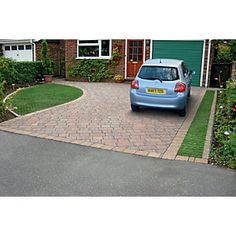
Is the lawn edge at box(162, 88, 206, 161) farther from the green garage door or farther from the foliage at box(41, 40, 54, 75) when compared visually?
the foliage at box(41, 40, 54, 75)

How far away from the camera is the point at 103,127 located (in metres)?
6.55

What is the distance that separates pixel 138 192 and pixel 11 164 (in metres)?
2.14

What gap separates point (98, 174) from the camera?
408 centimetres

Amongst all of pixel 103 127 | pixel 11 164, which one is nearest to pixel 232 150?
pixel 103 127

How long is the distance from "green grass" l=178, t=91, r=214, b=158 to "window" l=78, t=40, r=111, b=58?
7939 millimetres

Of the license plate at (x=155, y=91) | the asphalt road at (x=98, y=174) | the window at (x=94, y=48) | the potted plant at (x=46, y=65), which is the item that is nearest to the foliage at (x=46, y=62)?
the potted plant at (x=46, y=65)

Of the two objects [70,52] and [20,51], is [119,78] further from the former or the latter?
[20,51]

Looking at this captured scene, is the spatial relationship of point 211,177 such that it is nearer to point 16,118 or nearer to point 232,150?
point 232,150

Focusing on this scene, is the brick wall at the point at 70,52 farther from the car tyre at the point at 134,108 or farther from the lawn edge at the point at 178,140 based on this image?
the lawn edge at the point at 178,140

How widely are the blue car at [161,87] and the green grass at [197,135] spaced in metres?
0.62

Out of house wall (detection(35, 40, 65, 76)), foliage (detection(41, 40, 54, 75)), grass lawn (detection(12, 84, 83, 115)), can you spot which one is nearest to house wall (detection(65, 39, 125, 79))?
foliage (detection(41, 40, 54, 75))

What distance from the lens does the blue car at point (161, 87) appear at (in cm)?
732

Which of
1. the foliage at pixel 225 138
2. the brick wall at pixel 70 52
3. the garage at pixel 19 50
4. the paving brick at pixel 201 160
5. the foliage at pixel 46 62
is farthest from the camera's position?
the garage at pixel 19 50

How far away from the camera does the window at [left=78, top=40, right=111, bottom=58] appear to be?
50.3ft
